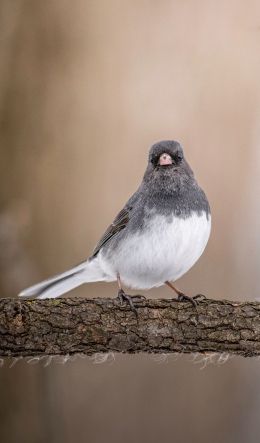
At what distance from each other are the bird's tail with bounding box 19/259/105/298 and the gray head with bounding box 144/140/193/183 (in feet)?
1.09

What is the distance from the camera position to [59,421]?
2.11 m

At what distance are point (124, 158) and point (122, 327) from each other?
105 centimetres

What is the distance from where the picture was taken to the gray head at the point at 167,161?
67.4 inches

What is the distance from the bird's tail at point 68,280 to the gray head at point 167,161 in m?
0.33

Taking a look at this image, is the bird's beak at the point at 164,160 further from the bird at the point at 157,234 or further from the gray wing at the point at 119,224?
the gray wing at the point at 119,224

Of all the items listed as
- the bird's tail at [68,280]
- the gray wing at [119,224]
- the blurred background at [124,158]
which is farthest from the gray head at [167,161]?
the blurred background at [124,158]

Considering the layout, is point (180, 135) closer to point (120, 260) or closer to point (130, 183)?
point (130, 183)

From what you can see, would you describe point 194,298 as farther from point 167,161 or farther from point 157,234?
point 167,161

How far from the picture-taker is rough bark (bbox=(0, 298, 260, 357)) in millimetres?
1533

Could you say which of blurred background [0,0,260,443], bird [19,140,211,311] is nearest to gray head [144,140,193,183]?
bird [19,140,211,311]

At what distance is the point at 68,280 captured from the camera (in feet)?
6.24

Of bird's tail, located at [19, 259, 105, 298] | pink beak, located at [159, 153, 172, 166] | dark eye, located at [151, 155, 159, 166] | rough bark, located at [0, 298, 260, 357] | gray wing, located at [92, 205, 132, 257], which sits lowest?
rough bark, located at [0, 298, 260, 357]

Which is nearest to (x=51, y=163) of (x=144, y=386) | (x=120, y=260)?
(x=120, y=260)

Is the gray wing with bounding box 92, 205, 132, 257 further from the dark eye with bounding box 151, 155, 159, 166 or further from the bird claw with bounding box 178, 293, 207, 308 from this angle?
the bird claw with bounding box 178, 293, 207, 308
